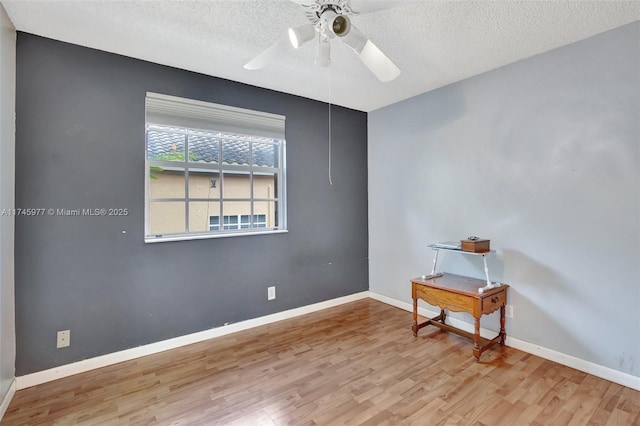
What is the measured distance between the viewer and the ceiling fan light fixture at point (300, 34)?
1.45 meters

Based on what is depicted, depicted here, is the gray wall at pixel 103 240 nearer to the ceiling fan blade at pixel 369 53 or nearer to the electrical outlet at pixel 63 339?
the electrical outlet at pixel 63 339

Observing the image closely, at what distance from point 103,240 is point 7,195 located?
602 millimetres

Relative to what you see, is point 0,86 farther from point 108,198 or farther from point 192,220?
point 192,220

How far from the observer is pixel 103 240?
89.7 inches

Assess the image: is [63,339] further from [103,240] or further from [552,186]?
[552,186]

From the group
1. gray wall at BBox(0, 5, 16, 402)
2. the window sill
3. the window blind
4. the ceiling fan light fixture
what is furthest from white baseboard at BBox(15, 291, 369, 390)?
the ceiling fan light fixture

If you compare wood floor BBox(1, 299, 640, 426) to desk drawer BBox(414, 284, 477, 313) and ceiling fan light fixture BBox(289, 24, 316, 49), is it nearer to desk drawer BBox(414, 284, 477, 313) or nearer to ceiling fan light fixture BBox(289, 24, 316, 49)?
desk drawer BBox(414, 284, 477, 313)

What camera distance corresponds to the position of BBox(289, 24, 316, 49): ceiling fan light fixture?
1451 mm

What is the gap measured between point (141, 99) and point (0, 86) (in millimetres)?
815

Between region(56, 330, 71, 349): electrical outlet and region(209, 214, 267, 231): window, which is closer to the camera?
region(56, 330, 71, 349): electrical outlet

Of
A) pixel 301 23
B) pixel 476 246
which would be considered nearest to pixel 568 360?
pixel 476 246

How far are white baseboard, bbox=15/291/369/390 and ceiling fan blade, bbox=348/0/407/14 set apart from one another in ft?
8.86

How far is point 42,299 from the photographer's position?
6.81ft

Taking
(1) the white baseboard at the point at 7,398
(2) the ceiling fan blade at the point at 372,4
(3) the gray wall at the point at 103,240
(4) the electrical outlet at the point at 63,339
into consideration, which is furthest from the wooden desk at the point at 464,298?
(1) the white baseboard at the point at 7,398
